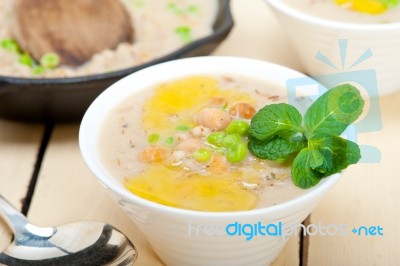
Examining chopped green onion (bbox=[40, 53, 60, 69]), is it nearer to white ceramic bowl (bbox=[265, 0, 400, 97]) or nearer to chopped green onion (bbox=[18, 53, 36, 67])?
chopped green onion (bbox=[18, 53, 36, 67])

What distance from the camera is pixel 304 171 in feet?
5.72

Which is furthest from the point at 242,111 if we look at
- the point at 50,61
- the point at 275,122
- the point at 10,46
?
the point at 10,46

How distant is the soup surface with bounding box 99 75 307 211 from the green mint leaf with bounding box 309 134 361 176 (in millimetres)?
83

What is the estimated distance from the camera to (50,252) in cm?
200

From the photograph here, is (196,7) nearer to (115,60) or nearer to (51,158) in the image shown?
(115,60)

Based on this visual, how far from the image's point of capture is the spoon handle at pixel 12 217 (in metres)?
2.11

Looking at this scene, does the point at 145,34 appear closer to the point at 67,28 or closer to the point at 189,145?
the point at 67,28

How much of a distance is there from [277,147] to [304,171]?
0.11 metres

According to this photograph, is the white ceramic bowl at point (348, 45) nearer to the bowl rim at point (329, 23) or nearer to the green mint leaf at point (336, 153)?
the bowl rim at point (329, 23)

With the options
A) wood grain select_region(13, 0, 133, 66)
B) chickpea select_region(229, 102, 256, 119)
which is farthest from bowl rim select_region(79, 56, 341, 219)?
wood grain select_region(13, 0, 133, 66)

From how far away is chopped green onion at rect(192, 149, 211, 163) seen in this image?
1.84 m

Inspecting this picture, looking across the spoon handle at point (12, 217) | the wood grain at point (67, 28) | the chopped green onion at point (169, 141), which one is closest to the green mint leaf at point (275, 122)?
the chopped green onion at point (169, 141)

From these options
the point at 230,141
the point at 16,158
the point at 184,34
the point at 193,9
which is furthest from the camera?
the point at 193,9

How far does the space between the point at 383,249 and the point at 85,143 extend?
86 cm
